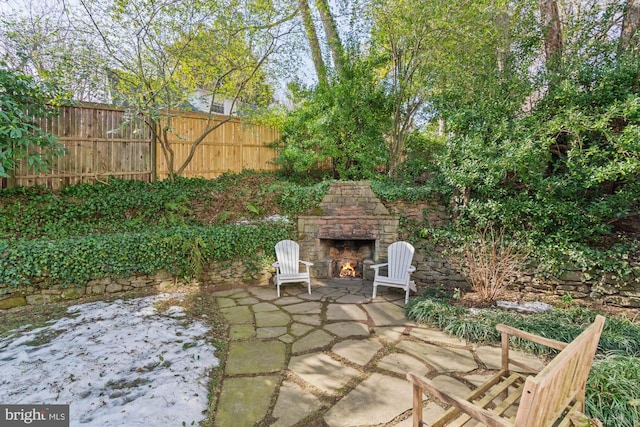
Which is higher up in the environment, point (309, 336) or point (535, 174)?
point (535, 174)

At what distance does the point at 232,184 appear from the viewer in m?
6.35

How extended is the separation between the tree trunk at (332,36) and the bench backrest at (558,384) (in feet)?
21.2

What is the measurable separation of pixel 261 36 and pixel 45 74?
331cm

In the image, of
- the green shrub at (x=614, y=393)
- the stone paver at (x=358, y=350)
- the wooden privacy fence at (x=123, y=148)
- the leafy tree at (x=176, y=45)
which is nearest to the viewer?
the green shrub at (x=614, y=393)

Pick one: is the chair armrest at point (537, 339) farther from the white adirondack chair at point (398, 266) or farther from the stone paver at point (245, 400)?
the white adirondack chair at point (398, 266)

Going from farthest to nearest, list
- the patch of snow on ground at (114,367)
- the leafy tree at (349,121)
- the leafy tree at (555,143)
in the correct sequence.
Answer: the leafy tree at (349,121) → the leafy tree at (555,143) → the patch of snow on ground at (114,367)

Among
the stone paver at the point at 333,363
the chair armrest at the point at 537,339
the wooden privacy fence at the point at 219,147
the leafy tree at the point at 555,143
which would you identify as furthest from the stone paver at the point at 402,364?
the wooden privacy fence at the point at 219,147

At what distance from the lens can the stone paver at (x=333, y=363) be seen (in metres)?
2.00

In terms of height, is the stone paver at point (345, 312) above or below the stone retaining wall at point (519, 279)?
below

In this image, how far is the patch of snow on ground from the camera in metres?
1.98

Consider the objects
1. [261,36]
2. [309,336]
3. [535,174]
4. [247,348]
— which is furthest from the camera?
[261,36]

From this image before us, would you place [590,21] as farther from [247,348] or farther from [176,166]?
[176,166]

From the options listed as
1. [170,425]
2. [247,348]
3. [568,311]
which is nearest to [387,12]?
[568,311]

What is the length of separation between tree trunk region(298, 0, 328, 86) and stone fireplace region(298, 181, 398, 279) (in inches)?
117
